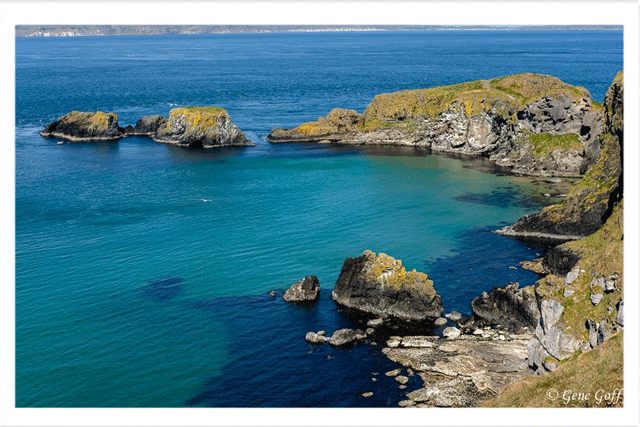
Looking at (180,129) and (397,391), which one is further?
(180,129)

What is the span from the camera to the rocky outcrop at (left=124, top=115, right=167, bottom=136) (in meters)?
153

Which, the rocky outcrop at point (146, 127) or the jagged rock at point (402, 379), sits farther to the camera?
the rocky outcrop at point (146, 127)

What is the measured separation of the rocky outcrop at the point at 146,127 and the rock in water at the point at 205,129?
1237 cm

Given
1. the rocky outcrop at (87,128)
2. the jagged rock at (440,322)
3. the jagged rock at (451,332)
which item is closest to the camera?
the jagged rock at (451,332)

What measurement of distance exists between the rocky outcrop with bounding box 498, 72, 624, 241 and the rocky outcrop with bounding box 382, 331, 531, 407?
25.0 meters

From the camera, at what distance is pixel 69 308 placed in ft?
195

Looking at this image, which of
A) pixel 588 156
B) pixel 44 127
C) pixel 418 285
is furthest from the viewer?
pixel 44 127

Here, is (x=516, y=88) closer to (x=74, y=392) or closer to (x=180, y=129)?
(x=180, y=129)

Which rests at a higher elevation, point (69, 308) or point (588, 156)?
point (588, 156)

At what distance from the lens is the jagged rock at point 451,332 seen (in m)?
53.6

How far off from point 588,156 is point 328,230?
49958mm

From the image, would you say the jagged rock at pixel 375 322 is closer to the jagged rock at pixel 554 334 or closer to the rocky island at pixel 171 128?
the jagged rock at pixel 554 334

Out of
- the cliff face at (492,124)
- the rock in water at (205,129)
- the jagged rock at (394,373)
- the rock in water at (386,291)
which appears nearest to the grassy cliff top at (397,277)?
the rock in water at (386,291)
